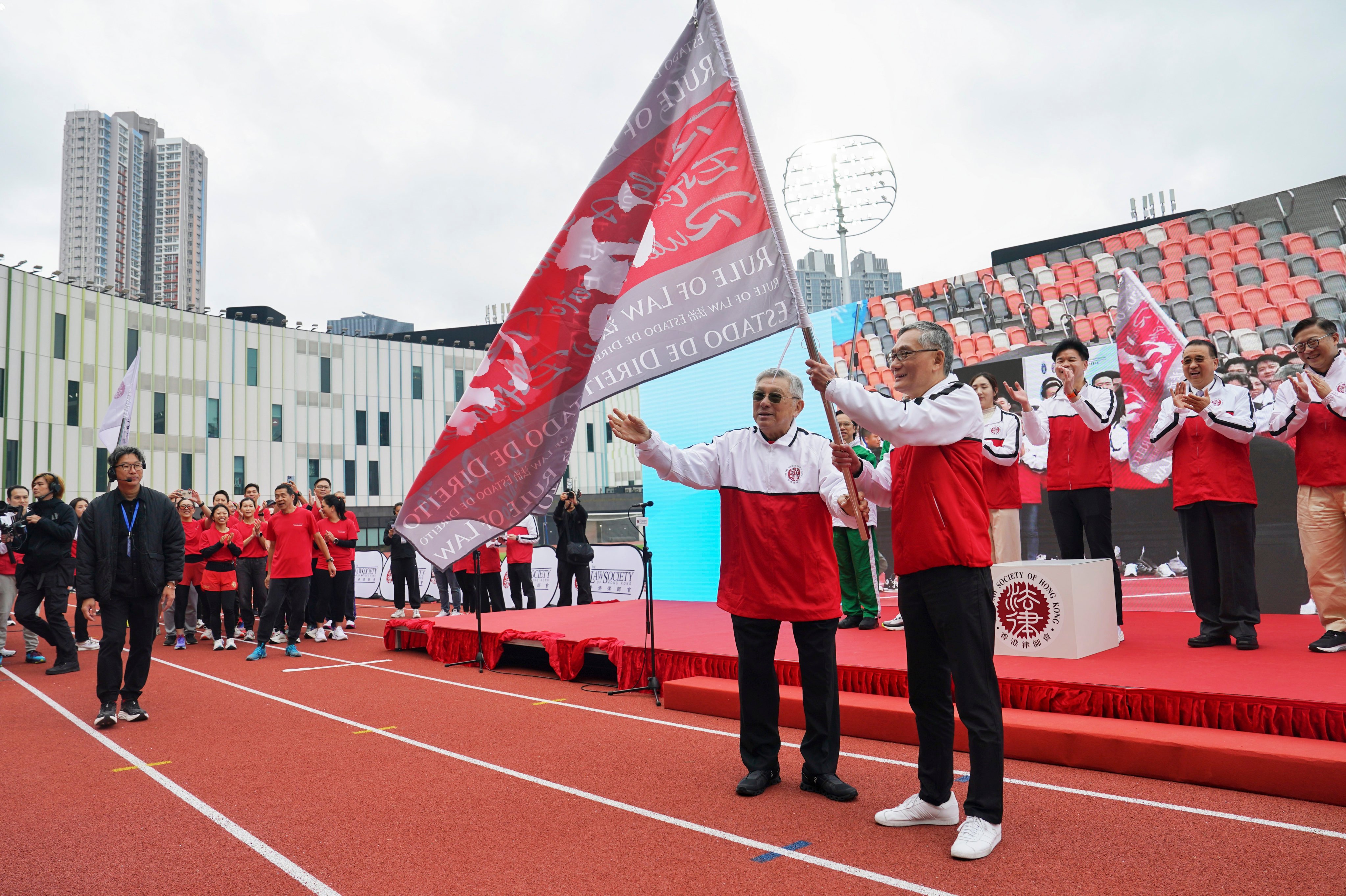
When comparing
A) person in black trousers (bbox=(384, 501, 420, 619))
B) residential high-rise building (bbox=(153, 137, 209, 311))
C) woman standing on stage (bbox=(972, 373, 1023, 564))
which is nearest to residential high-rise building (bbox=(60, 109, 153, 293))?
residential high-rise building (bbox=(153, 137, 209, 311))

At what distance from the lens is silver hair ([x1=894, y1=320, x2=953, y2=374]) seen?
10.7 feet

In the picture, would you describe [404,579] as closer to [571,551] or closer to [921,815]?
[571,551]

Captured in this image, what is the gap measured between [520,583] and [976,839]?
983 centimetres

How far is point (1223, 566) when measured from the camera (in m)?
5.33

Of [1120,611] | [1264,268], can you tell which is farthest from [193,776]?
[1264,268]

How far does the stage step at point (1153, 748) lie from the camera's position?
3.41 metres

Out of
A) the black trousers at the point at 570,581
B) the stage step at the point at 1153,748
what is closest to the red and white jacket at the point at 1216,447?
the stage step at the point at 1153,748

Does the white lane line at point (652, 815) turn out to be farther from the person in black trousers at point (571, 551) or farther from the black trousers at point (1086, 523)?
the person in black trousers at point (571, 551)

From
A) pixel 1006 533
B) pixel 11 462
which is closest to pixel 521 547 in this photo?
pixel 1006 533

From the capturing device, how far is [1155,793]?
363 centimetres

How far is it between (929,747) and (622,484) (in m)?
31.3

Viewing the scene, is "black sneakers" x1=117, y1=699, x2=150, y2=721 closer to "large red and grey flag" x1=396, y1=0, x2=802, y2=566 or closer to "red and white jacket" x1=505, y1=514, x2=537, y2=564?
"large red and grey flag" x1=396, y1=0, x2=802, y2=566

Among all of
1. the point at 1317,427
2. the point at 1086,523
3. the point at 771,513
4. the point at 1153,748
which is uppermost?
the point at 1317,427

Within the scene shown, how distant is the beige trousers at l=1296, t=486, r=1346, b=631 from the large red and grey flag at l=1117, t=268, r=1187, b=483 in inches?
37.0
